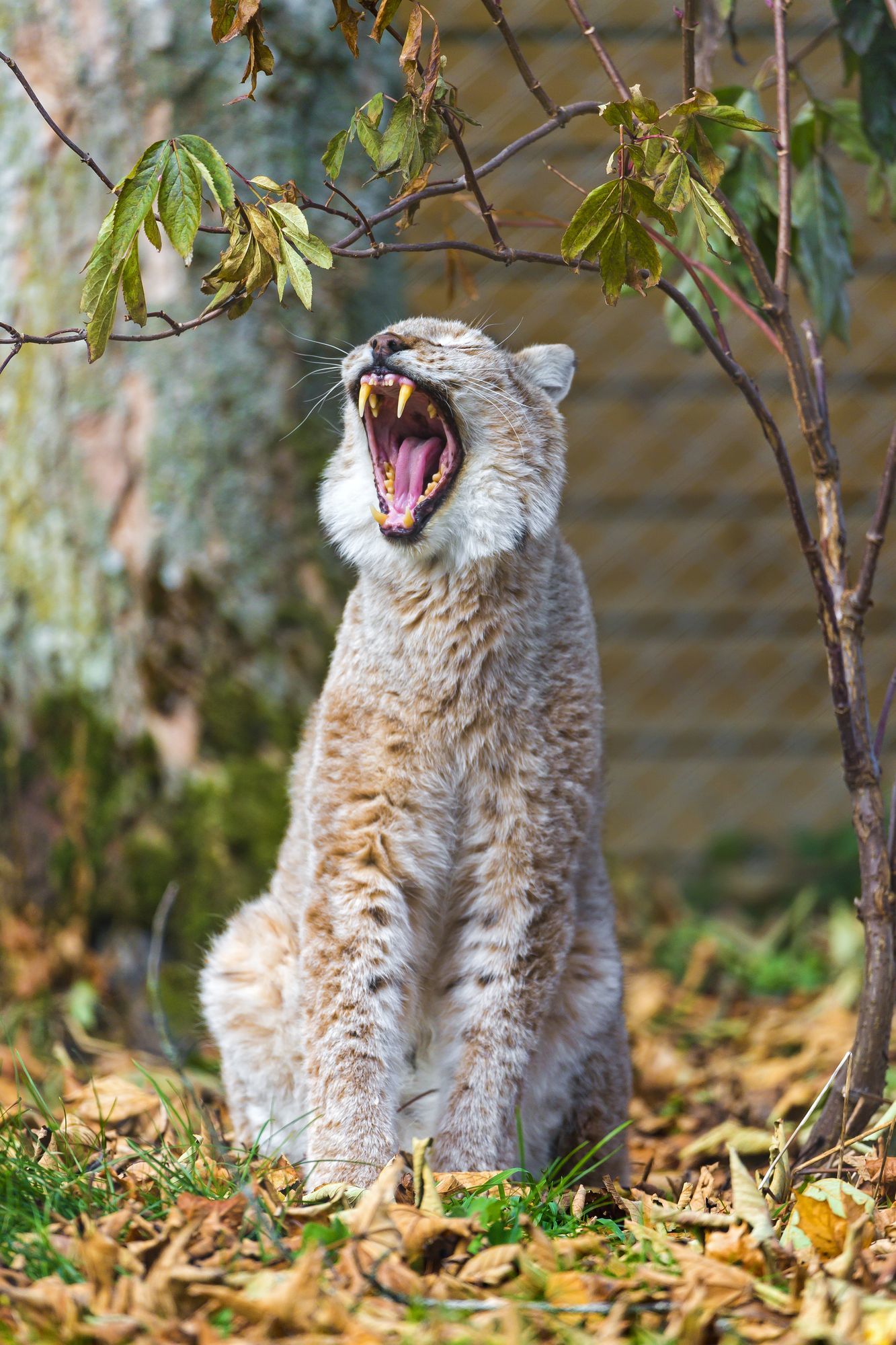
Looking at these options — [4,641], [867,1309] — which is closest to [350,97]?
[4,641]

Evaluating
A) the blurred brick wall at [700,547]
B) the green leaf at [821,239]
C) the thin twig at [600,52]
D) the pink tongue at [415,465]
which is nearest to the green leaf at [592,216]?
the thin twig at [600,52]

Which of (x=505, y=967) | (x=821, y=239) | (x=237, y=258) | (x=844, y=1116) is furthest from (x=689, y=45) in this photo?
(x=844, y=1116)

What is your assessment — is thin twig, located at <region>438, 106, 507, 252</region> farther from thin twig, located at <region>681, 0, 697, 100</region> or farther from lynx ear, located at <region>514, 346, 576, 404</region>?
lynx ear, located at <region>514, 346, 576, 404</region>

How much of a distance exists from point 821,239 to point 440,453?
100cm

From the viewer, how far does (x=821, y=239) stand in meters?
2.89

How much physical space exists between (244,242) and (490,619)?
92 cm

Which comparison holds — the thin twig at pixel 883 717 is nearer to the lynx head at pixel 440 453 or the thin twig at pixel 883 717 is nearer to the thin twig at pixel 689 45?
the lynx head at pixel 440 453

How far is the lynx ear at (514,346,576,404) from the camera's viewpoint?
2.88 meters

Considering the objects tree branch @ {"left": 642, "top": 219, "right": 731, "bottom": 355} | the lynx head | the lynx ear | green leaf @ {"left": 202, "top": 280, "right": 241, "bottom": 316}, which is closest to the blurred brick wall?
the lynx ear

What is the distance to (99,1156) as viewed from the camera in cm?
245

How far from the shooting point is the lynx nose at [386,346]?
2574 millimetres

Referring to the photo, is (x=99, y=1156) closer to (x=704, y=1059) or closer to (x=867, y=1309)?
(x=867, y=1309)

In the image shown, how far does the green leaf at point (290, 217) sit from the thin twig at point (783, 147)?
0.89 metres

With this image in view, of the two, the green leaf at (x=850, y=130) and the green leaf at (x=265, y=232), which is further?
the green leaf at (x=850, y=130)
